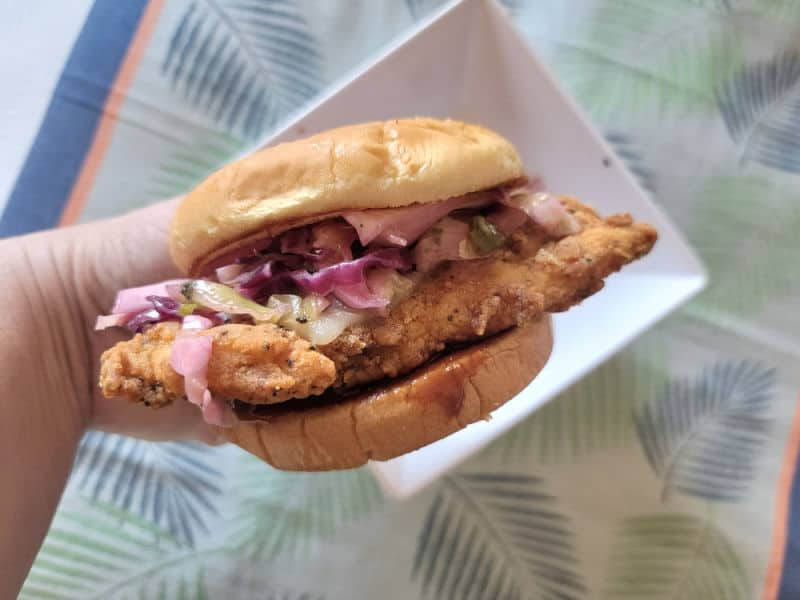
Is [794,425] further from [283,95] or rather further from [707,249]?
[283,95]

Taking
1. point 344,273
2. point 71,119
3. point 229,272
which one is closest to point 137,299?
point 229,272

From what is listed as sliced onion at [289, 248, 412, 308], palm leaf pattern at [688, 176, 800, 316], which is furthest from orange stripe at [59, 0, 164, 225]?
palm leaf pattern at [688, 176, 800, 316]

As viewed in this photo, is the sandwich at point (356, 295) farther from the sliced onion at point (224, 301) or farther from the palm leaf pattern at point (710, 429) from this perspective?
the palm leaf pattern at point (710, 429)

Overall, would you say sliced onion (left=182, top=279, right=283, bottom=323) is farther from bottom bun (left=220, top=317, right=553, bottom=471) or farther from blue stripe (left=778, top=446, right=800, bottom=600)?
blue stripe (left=778, top=446, right=800, bottom=600)

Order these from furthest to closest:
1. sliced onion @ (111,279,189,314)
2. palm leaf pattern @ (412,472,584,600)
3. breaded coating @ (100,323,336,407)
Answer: palm leaf pattern @ (412,472,584,600) < sliced onion @ (111,279,189,314) < breaded coating @ (100,323,336,407)

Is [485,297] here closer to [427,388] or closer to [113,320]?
[427,388]

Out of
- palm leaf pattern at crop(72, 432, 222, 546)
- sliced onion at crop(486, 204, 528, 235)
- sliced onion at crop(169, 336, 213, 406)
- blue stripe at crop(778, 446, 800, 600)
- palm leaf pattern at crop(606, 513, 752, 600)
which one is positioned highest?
sliced onion at crop(486, 204, 528, 235)

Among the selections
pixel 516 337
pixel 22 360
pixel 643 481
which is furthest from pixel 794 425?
pixel 22 360
